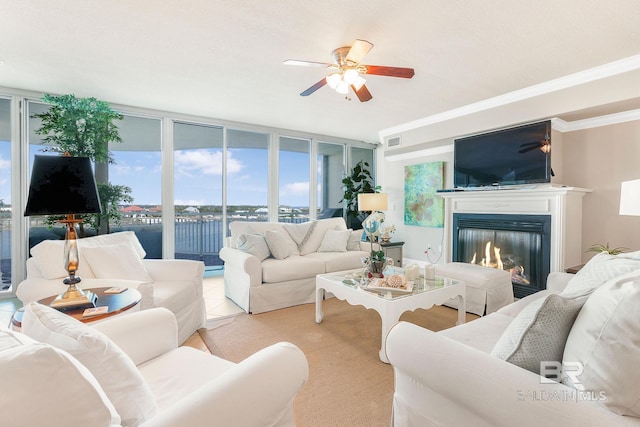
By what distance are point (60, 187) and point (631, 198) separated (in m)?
3.53

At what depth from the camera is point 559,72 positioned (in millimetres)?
3057

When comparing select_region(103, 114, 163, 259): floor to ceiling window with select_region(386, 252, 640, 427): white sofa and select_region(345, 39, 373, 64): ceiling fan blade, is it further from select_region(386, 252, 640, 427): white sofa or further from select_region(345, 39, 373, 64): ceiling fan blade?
select_region(386, 252, 640, 427): white sofa

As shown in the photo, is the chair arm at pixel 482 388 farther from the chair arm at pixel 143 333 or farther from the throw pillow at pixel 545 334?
the chair arm at pixel 143 333

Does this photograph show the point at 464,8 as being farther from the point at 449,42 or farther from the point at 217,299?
the point at 217,299

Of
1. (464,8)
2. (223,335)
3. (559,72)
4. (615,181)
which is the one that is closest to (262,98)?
(464,8)

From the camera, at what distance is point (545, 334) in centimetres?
103

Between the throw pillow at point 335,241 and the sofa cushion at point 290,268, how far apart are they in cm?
51

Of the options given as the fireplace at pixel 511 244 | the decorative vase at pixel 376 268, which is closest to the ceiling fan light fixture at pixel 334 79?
the decorative vase at pixel 376 268

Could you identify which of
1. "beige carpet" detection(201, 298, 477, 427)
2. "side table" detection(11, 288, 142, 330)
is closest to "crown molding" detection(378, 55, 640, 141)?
"beige carpet" detection(201, 298, 477, 427)

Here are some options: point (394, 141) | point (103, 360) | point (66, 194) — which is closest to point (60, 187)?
point (66, 194)

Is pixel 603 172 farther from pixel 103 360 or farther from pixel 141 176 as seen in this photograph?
pixel 141 176

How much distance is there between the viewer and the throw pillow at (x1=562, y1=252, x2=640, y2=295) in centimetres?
133

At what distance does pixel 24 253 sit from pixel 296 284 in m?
3.37

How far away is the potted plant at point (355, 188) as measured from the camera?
6.08 meters
